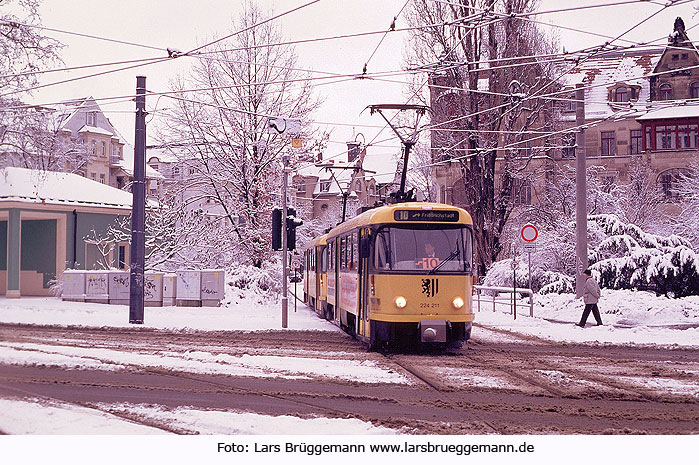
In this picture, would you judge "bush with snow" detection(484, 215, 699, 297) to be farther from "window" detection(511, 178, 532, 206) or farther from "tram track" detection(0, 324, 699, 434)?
"tram track" detection(0, 324, 699, 434)

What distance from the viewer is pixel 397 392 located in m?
10.5

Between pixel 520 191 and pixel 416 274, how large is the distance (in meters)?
24.1

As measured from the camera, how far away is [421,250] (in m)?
15.8

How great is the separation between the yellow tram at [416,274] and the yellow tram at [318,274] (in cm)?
847

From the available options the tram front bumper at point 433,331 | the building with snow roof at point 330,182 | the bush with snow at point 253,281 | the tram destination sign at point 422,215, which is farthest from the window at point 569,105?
the bush with snow at point 253,281

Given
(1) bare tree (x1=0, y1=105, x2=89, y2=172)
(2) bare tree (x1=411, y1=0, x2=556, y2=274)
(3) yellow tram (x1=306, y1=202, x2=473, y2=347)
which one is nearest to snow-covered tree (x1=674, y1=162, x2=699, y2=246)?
(2) bare tree (x1=411, y1=0, x2=556, y2=274)

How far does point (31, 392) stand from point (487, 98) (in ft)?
86.8

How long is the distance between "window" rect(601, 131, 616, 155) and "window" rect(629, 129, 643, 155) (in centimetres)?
111

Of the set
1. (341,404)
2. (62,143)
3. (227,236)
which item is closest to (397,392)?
(341,404)

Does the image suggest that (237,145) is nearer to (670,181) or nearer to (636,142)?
(636,142)

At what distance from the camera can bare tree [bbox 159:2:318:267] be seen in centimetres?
3253

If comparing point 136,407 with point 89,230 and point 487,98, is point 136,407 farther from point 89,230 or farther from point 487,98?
point 487,98

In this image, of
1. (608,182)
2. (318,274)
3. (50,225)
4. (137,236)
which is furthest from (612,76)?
(608,182)
